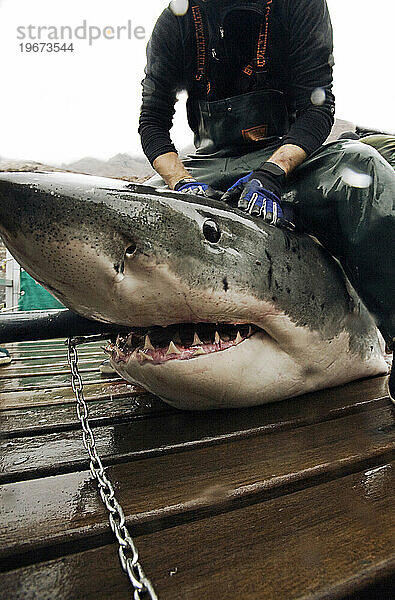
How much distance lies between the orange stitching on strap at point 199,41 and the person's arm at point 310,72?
14.4 inches

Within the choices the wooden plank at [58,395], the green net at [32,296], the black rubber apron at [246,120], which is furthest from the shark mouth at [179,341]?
the green net at [32,296]

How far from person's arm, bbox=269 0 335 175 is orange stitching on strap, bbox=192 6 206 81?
37cm

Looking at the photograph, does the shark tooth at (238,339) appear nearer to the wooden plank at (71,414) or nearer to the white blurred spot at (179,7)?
the wooden plank at (71,414)

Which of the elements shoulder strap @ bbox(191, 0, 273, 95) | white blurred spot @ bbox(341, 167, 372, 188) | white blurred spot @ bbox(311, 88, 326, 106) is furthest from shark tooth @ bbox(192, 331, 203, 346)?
shoulder strap @ bbox(191, 0, 273, 95)

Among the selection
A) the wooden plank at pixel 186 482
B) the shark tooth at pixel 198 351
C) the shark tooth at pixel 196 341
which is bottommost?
the wooden plank at pixel 186 482

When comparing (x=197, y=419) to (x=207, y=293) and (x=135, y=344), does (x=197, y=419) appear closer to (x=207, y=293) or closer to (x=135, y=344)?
(x=135, y=344)

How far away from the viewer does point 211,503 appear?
85 centimetres

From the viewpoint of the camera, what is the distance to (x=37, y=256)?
3.40 feet

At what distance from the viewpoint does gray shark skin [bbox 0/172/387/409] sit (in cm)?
102

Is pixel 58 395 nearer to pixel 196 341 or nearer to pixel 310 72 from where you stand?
pixel 196 341

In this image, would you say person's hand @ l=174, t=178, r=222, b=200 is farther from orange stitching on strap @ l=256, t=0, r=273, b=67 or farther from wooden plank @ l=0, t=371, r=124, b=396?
wooden plank @ l=0, t=371, r=124, b=396

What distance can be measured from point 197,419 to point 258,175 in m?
0.89

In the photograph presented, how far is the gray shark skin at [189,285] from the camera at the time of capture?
40.2 inches

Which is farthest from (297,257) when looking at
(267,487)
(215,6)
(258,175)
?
(215,6)
